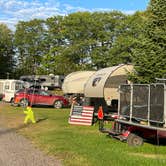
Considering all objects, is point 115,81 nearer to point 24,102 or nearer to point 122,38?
point 24,102

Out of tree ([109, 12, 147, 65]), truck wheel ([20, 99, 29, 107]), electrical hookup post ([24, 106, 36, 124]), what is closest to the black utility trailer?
electrical hookup post ([24, 106, 36, 124])

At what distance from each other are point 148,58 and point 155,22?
187 cm

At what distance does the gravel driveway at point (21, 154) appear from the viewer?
11.6 metres

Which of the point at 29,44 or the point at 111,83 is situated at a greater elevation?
the point at 29,44

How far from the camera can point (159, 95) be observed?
1351 cm

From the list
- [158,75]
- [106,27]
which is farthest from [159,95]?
[106,27]

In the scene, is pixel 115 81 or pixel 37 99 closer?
pixel 115 81

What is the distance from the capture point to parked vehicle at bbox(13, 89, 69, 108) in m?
40.5

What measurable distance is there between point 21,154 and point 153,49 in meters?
8.92

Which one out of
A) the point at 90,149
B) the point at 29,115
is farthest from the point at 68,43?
the point at 90,149

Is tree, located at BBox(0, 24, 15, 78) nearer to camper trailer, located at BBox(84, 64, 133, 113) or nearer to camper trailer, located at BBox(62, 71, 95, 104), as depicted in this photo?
camper trailer, located at BBox(62, 71, 95, 104)

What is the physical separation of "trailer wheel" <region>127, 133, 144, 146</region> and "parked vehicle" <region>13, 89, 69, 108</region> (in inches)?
1024

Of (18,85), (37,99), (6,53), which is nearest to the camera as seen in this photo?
(37,99)

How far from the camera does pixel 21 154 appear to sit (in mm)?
13047
